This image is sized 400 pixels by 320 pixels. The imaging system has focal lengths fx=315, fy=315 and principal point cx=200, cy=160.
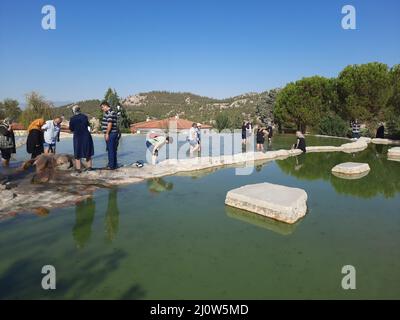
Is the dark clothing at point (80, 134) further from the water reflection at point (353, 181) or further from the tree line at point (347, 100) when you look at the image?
the tree line at point (347, 100)

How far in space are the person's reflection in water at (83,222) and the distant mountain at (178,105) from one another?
68.1m

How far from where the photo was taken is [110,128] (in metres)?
7.95

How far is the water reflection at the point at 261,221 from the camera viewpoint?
4.77 meters

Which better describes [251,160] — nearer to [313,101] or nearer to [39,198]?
[39,198]

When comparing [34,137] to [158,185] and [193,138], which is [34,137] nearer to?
[158,185]

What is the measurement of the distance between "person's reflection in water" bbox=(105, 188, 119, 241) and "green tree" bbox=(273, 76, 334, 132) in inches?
1104

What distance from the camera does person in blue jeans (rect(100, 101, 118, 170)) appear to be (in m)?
7.93

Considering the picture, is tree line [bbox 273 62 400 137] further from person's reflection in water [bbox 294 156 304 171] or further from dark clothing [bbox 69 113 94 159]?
dark clothing [bbox 69 113 94 159]

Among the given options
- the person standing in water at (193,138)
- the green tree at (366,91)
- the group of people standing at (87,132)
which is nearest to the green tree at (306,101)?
the green tree at (366,91)

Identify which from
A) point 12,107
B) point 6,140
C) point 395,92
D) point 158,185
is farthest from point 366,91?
point 12,107

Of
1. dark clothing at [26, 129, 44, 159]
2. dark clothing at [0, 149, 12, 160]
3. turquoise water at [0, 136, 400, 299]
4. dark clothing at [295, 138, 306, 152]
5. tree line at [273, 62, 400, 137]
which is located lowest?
turquoise water at [0, 136, 400, 299]

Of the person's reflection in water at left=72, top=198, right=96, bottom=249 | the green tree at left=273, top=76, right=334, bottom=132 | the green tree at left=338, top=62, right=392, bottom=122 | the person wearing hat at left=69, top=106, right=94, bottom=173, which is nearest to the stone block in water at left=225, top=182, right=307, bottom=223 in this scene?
the person's reflection in water at left=72, top=198, right=96, bottom=249

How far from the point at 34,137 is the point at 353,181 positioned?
9.10 m
